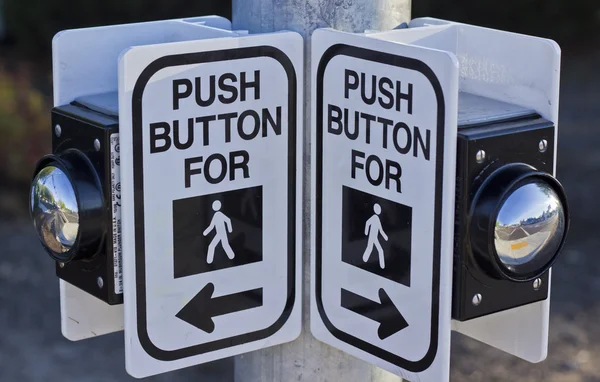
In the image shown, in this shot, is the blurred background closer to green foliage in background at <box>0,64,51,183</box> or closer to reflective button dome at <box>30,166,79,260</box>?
green foliage in background at <box>0,64,51,183</box>

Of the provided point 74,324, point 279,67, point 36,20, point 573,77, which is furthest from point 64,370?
point 573,77

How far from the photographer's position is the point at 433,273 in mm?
1929

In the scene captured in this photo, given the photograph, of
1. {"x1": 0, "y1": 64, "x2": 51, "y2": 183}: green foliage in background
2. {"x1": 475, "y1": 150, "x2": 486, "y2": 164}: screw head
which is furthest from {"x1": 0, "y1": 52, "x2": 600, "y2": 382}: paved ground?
→ {"x1": 475, "y1": 150, "x2": 486, "y2": 164}: screw head

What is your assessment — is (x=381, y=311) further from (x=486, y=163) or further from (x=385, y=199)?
(x=486, y=163)

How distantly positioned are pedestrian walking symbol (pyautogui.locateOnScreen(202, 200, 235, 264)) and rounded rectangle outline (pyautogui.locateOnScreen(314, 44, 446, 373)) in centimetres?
16

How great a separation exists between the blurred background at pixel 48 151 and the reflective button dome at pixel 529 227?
373cm

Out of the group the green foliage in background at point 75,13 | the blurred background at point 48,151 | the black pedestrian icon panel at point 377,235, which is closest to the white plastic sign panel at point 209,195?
the black pedestrian icon panel at point 377,235

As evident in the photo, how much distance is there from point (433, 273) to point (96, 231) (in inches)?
22.3

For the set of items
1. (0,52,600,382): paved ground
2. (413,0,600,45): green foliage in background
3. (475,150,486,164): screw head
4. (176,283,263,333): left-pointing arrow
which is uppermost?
(475,150,486,164): screw head

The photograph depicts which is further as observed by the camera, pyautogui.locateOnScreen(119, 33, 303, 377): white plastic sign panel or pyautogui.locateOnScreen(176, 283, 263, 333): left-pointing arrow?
pyautogui.locateOnScreen(176, 283, 263, 333): left-pointing arrow

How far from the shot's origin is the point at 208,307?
2.09 metres

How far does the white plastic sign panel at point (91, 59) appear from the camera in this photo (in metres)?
2.20

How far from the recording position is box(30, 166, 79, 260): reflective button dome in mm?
2051

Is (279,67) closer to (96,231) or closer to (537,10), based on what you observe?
(96,231)
